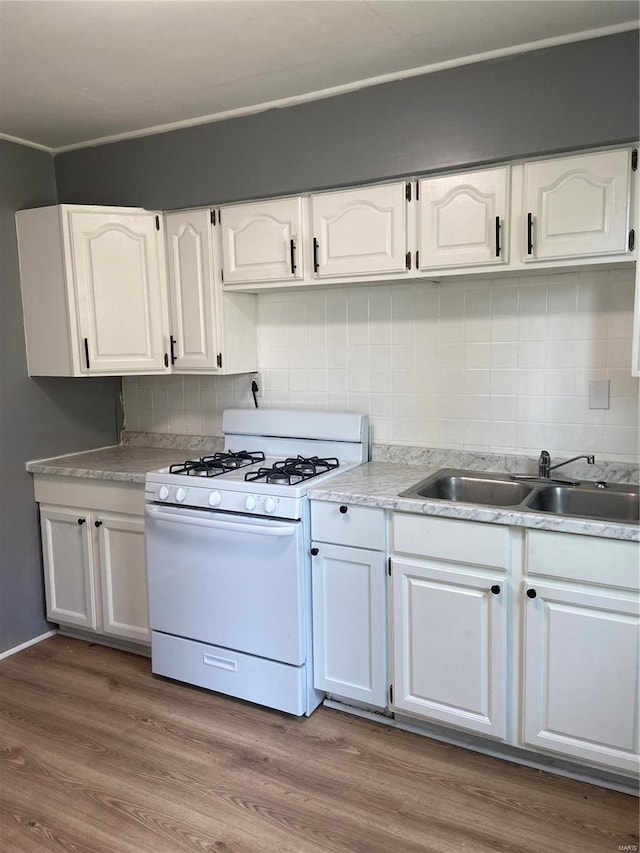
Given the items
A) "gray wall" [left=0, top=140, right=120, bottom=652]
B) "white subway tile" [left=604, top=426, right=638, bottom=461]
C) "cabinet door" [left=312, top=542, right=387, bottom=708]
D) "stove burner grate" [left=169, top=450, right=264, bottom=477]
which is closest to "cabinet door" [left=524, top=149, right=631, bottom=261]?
"white subway tile" [left=604, top=426, right=638, bottom=461]

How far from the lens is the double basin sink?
2.19m

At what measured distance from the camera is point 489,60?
82.1 inches

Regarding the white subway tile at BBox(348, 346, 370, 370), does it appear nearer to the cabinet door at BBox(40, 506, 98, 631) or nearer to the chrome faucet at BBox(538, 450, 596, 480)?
the chrome faucet at BBox(538, 450, 596, 480)

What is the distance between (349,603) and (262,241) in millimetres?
1538

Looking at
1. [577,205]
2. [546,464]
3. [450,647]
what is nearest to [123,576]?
[450,647]

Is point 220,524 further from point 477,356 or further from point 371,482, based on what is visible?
point 477,356

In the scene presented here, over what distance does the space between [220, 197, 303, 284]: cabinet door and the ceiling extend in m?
0.41

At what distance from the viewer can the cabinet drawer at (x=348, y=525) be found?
2.19 metres

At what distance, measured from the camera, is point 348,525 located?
7.35 ft

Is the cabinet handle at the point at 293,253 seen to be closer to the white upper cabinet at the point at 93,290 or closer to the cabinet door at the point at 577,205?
the white upper cabinet at the point at 93,290

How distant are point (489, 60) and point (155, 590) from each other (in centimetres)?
240

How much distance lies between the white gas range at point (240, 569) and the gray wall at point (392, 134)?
1.07 metres

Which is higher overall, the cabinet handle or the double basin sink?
the cabinet handle

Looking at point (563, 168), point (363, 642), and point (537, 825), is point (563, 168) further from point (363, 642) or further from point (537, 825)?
point (537, 825)
